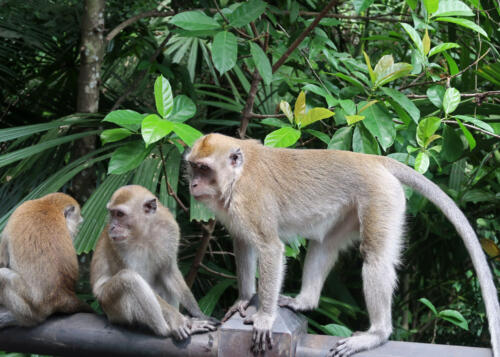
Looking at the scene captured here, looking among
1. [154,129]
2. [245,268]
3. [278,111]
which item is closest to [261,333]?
[245,268]

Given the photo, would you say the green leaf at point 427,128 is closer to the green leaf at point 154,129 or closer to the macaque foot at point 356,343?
the macaque foot at point 356,343

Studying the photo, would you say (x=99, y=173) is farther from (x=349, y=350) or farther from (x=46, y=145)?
(x=349, y=350)

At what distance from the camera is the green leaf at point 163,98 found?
2.40m

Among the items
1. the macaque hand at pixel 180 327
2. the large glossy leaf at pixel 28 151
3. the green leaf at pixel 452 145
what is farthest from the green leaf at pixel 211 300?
the green leaf at pixel 452 145

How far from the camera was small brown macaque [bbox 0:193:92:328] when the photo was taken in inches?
92.0

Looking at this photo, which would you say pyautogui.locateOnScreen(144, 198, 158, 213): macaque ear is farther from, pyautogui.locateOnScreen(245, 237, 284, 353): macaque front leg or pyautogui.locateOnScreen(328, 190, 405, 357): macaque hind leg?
pyautogui.locateOnScreen(328, 190, 405, 357): macaque hind leg

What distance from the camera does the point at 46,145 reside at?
3.32 metres

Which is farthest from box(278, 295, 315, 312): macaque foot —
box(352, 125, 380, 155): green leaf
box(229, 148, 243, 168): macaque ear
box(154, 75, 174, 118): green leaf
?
box(154, 75, 174, 118): green leaf

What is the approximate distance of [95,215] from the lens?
116 inches

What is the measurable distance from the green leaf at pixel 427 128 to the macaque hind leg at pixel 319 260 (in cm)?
52

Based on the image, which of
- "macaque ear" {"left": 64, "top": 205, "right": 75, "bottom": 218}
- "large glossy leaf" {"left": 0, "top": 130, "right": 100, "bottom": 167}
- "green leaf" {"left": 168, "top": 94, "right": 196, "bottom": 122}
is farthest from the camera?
"large glossy leaf" {"left": 0, "top": 130, "right": 100, "bottom": 167}

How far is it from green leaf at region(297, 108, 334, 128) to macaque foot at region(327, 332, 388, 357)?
98 cm

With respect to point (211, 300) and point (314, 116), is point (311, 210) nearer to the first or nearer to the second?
point (314, 116)

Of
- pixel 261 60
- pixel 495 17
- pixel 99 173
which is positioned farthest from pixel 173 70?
pixel 495 17
